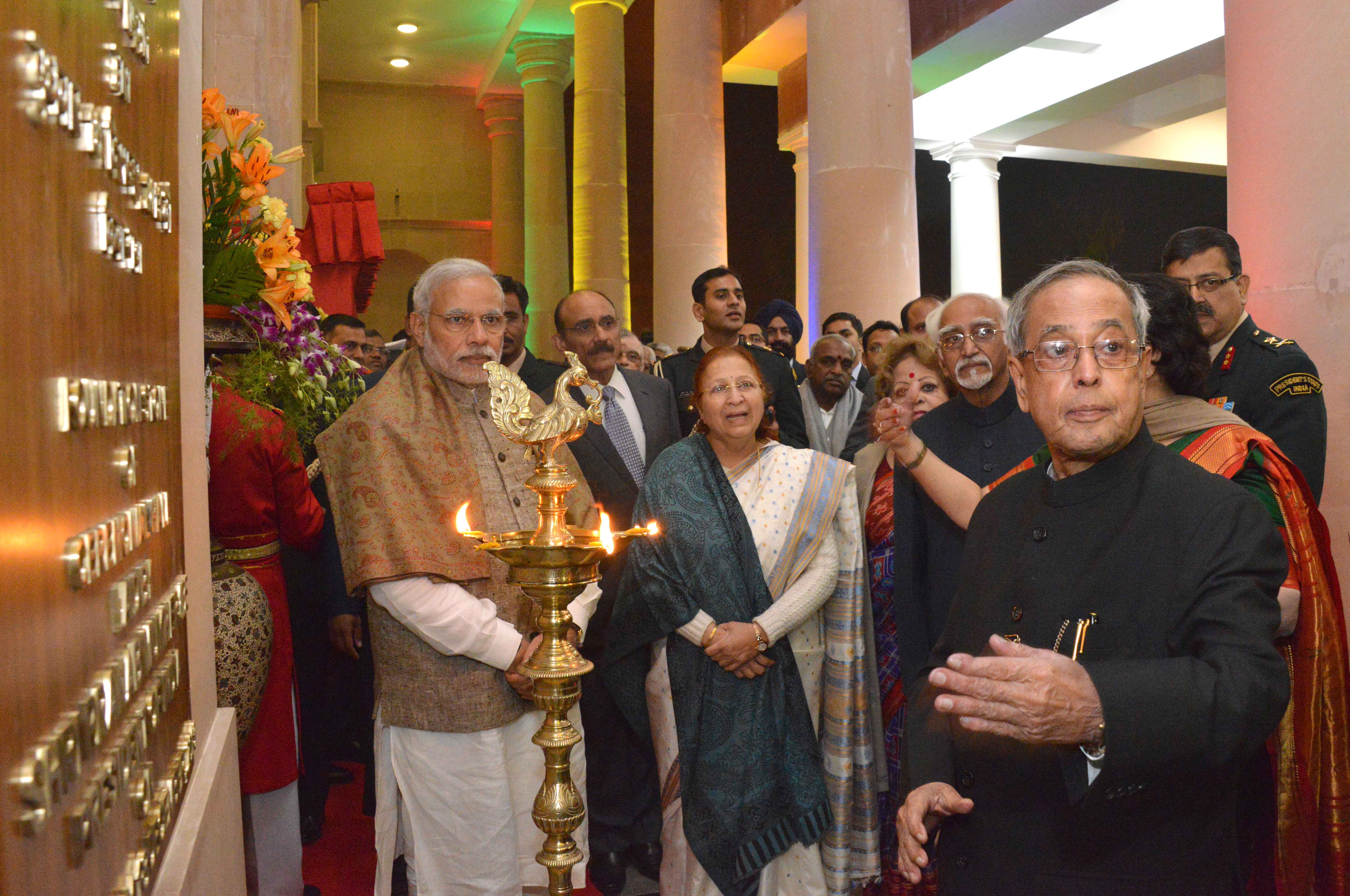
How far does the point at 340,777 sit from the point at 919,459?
3.30 meters

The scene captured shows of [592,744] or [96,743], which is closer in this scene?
[96,743]

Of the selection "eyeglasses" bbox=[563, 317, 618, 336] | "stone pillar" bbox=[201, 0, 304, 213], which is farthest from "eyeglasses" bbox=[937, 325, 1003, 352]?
"stone pillar" bbox=[201, 0, 304, 213]

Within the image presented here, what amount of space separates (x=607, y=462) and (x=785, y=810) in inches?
53.3

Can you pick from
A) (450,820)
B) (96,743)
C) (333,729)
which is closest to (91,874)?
(96,743)

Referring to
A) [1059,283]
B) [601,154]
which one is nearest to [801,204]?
[601,154]

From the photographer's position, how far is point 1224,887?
164 centimetres

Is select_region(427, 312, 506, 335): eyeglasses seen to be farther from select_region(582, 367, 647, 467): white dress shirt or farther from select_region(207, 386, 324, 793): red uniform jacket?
select_region(582, 367, 647, 467): white dress shirt

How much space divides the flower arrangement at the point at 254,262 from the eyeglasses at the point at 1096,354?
172 centimetres

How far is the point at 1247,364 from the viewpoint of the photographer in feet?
10.3

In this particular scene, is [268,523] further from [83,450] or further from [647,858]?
[83,450]

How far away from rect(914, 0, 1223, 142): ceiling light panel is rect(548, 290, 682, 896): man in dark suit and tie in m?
5.93

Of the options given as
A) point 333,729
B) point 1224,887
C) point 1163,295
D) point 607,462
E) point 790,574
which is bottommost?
point 333,729

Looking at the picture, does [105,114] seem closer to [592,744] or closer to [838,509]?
[838,509]

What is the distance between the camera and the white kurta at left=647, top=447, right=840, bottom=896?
3.20 m
